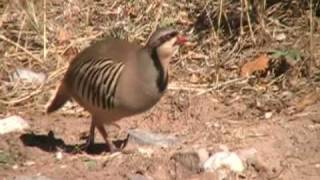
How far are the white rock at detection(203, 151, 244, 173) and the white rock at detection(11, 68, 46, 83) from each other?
199 cm

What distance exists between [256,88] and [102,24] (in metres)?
1.61

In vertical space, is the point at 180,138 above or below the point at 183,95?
below

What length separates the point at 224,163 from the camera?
14.1 feet

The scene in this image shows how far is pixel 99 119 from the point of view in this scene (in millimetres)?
4754

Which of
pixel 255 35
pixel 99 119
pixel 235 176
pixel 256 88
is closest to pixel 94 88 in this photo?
pixel 99 119

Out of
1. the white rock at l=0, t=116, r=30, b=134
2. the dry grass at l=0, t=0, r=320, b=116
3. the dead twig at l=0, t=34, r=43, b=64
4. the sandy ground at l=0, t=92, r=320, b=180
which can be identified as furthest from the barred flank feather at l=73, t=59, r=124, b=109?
the dead twig at l=0, t=34, r=43, b=64

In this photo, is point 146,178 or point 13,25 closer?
point 146,178

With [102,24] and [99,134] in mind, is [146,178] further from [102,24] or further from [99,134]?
[102,24]

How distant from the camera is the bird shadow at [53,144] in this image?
486cm

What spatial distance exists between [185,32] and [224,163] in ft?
7.66

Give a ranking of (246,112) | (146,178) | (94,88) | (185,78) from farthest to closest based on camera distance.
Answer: (185,78) < (246,112) < (94,88) < (146,178)

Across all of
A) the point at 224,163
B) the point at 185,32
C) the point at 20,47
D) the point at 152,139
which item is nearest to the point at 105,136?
the point at 152,139

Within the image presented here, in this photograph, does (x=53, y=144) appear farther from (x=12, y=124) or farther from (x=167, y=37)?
(x=167, y=37)

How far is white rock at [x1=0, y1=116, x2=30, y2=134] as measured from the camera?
5145 mm
